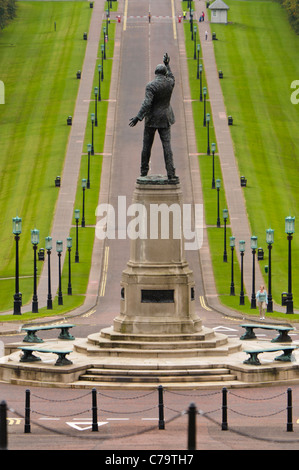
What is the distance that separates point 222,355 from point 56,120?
8734 cm

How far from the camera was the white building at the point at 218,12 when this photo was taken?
17675 centimetres

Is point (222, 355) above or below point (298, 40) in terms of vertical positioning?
below

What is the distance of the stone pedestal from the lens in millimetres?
49500

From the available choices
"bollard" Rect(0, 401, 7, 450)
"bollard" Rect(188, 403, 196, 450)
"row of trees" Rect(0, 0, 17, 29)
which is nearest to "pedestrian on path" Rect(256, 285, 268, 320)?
"bollard" Rect(0, 401, 7, 450)

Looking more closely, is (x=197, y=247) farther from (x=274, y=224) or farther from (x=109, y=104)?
(x=109, y=104)

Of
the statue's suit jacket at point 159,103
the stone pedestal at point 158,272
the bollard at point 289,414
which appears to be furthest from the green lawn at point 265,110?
the bollard at point 289,414

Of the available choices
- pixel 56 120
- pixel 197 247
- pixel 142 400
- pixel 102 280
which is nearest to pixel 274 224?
pixel 197 247

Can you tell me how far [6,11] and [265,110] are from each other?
4538 cm

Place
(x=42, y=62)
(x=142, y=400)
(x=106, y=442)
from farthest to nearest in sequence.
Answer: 1. (x=42, y=62)
2. (x=142, y=400)
3. (x=106, y=442)

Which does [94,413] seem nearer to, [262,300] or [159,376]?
[159,376]

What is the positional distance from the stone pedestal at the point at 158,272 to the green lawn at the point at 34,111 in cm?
2777

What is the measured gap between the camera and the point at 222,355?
160ft

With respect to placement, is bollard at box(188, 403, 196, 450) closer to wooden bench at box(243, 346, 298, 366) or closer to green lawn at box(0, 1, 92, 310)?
wooden bench at box(243, 346, 298, 366)

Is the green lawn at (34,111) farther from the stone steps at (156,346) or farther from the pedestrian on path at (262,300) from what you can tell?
the stone steps at (156,346)
